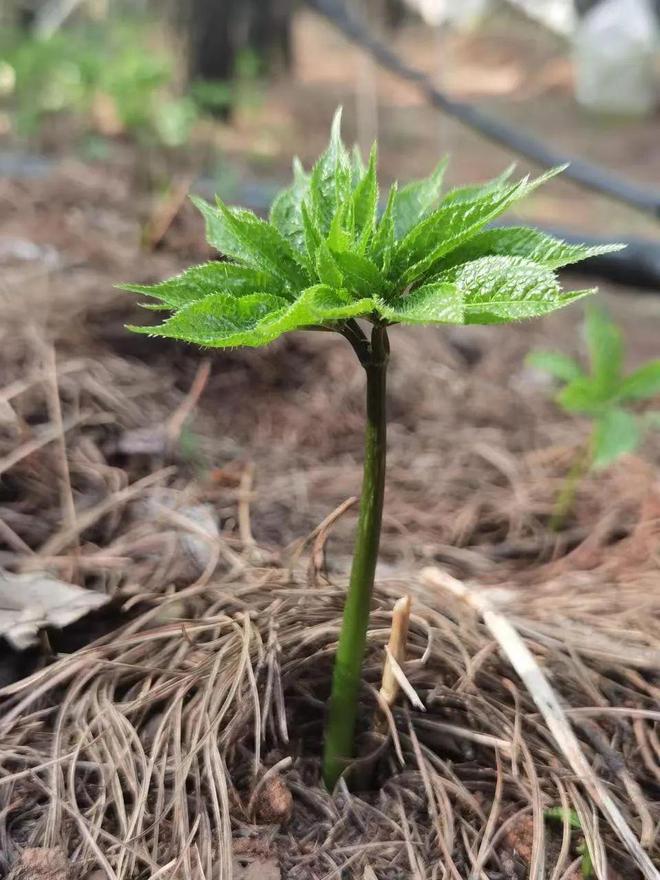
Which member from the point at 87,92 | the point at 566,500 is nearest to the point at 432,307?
the point at 566,500

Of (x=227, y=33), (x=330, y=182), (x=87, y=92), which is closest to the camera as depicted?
(x=330, y=182)

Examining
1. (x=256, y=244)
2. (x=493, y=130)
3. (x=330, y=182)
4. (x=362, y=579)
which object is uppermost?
(x=493, y=130)

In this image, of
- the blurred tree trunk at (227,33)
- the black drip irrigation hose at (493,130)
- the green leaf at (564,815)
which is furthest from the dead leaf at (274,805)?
the blurred tree trunk at (227,33)

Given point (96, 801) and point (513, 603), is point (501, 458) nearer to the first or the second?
point (513, 603)

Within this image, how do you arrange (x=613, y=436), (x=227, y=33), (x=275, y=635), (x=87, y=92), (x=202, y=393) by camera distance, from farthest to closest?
(x=227, y=33) < (x=87, y=92) < (x=202, y=393) < (x=613, y=436) < (x=275, y=635)

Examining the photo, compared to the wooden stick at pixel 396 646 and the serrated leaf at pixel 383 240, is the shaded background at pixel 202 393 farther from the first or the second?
the serrated leaf at pixel 383 240

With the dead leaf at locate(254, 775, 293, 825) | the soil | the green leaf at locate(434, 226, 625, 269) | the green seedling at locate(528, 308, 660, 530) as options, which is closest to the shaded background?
the soil

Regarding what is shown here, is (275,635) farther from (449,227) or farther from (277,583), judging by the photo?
(449,227)
